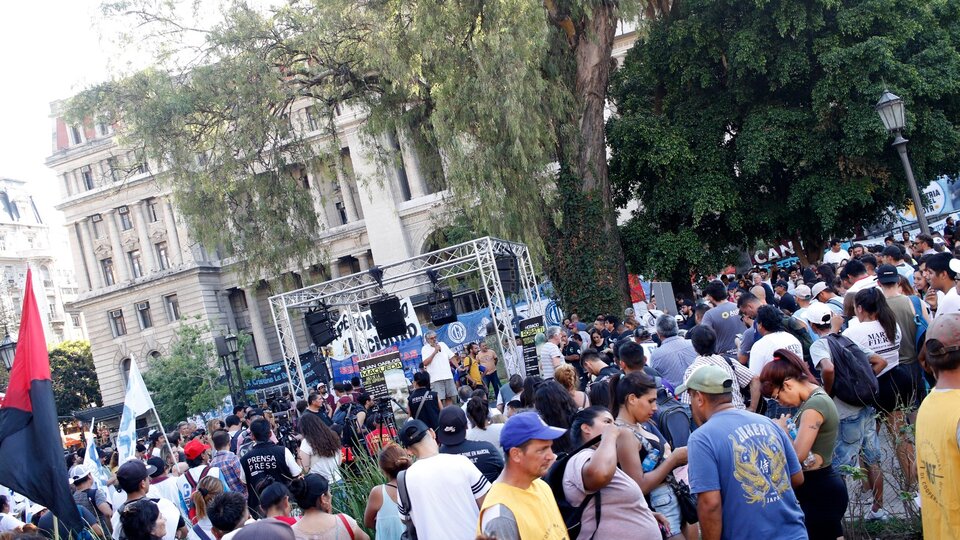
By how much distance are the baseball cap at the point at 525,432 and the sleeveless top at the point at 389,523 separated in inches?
75.9

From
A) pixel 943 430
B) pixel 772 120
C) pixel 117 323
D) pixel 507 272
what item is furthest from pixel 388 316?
pixel 117 323

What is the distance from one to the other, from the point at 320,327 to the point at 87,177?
4531 centimetres

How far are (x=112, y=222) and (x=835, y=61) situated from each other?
155ft

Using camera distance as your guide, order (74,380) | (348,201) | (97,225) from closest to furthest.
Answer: (348,201)
(97,225)
(74,380)

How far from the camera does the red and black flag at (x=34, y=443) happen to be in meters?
6.68

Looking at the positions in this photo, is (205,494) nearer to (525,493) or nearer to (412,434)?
(412,434)

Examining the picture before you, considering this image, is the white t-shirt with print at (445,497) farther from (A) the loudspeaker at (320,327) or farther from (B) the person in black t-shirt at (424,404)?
(A) the loudspeaker at (320,327)

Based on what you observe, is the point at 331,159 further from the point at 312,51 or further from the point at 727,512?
the point at 727,512

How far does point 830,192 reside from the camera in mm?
24734

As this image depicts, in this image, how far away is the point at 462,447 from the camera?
5.91 meters

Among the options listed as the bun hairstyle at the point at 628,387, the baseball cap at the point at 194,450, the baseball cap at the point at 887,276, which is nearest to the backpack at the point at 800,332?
the baseball cap at the point at 887,276

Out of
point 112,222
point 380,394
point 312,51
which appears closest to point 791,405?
point 380,394

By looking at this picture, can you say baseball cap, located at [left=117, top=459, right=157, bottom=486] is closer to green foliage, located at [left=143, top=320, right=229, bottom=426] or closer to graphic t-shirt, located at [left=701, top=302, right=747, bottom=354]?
graphic t-shirt, located at [left=701, top=302, right=747, bottom=354]

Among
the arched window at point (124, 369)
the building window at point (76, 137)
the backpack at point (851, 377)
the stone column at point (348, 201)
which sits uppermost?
the building window at point (76, 137)
